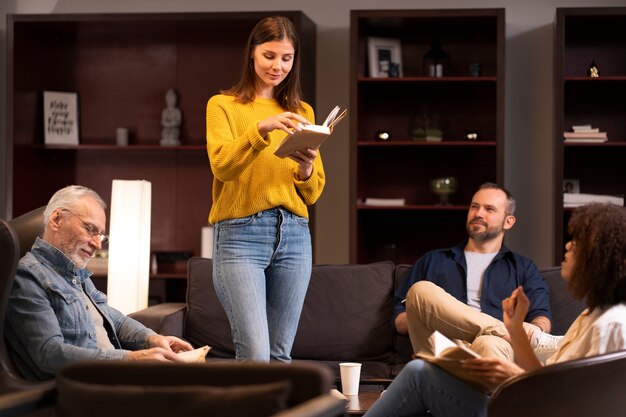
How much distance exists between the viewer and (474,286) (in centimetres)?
416

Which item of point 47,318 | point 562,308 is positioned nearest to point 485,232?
point 562,308

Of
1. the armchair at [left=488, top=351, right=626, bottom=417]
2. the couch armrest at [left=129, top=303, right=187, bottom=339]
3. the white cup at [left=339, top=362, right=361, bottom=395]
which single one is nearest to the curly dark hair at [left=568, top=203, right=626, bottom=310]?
the armchair at [left=488, top=351, right=626, bottom=417]

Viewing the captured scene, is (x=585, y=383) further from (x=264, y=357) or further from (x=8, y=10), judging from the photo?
(x=8, y=10)

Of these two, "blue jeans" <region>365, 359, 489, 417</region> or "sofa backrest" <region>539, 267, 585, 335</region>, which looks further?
"sofa backrest" <region>539, 267, 585, 335</region>

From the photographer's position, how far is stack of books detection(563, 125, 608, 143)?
5586 millimetres

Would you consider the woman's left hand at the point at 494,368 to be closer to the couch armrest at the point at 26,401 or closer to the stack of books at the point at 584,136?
the couch armrest at the point at 26,401

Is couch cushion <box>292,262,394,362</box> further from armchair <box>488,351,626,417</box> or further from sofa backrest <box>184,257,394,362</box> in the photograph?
armchair <box>488,351,626,417</box>

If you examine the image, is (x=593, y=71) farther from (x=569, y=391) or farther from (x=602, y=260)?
(x=569, y=391)

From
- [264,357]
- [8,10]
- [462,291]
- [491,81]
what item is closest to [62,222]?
[264,357]

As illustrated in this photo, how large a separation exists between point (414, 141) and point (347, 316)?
1826 mm

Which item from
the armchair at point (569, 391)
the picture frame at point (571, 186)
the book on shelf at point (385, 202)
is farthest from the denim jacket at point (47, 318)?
the picture frame at point (571, 186)

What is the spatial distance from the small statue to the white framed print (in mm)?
559

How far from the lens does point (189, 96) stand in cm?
628

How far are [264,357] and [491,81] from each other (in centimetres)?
311
